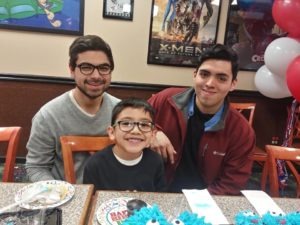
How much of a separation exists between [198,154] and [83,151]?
64 cm

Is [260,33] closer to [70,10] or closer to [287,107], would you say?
[287,107]

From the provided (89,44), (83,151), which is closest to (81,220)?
(83,151)

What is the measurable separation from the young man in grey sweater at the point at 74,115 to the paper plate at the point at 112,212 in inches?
23.2

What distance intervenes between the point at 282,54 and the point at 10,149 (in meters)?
2.21

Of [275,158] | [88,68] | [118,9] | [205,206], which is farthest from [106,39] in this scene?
[205,206]

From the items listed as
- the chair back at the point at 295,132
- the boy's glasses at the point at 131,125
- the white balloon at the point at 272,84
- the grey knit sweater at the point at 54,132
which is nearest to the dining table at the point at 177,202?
the boy's glasses at the point at 131,125

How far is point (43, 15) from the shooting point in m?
2.96

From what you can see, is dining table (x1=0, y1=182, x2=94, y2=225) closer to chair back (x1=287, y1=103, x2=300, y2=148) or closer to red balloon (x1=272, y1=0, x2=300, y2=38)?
red balloon (x1=272, y1=0, x2=300, y2=38)

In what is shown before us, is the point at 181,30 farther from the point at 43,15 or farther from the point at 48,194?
the point at 48,194

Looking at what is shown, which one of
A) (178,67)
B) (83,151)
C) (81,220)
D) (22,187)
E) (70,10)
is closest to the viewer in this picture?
(81,220)

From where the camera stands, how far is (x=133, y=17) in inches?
120

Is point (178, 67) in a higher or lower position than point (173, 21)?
lower

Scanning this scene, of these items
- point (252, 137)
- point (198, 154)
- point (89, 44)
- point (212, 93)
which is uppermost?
point (89, 44)

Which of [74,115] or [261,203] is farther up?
[74,115]
